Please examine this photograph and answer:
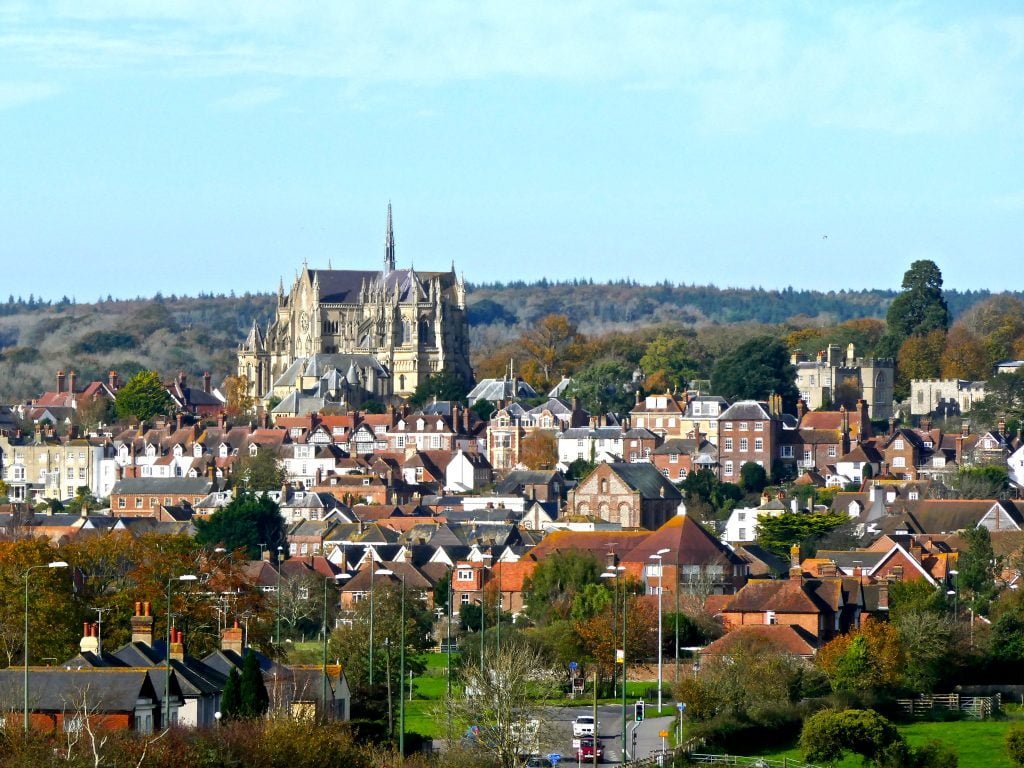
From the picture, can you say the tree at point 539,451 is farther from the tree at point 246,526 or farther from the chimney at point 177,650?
the chimney at point 177,650

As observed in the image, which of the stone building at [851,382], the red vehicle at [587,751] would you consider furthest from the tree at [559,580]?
the stone building at [851,382]

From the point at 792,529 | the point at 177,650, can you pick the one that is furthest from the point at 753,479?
the point at 177,650

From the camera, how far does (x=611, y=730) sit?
50719 millimetres

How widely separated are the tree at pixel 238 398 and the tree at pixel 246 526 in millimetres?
49646

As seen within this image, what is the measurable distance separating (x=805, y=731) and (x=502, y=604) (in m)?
29.9

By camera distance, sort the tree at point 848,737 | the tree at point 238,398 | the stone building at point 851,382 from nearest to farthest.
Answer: the tree at point 848,737
the stone building at point 851,382
the tree at point 238,398

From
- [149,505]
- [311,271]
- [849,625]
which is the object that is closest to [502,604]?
[849,625]

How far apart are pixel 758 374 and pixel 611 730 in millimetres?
75172

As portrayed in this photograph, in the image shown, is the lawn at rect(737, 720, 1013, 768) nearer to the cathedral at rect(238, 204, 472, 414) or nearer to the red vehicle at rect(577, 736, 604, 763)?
the red vehicle at rect(577, 736, 604, 763)

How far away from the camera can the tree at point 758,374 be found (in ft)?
410

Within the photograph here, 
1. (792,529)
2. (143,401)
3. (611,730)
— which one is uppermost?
(143,401)

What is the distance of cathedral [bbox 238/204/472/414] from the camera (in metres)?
154

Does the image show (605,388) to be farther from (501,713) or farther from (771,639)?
(501,713)

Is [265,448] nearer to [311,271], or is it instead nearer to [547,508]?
[547,508]
